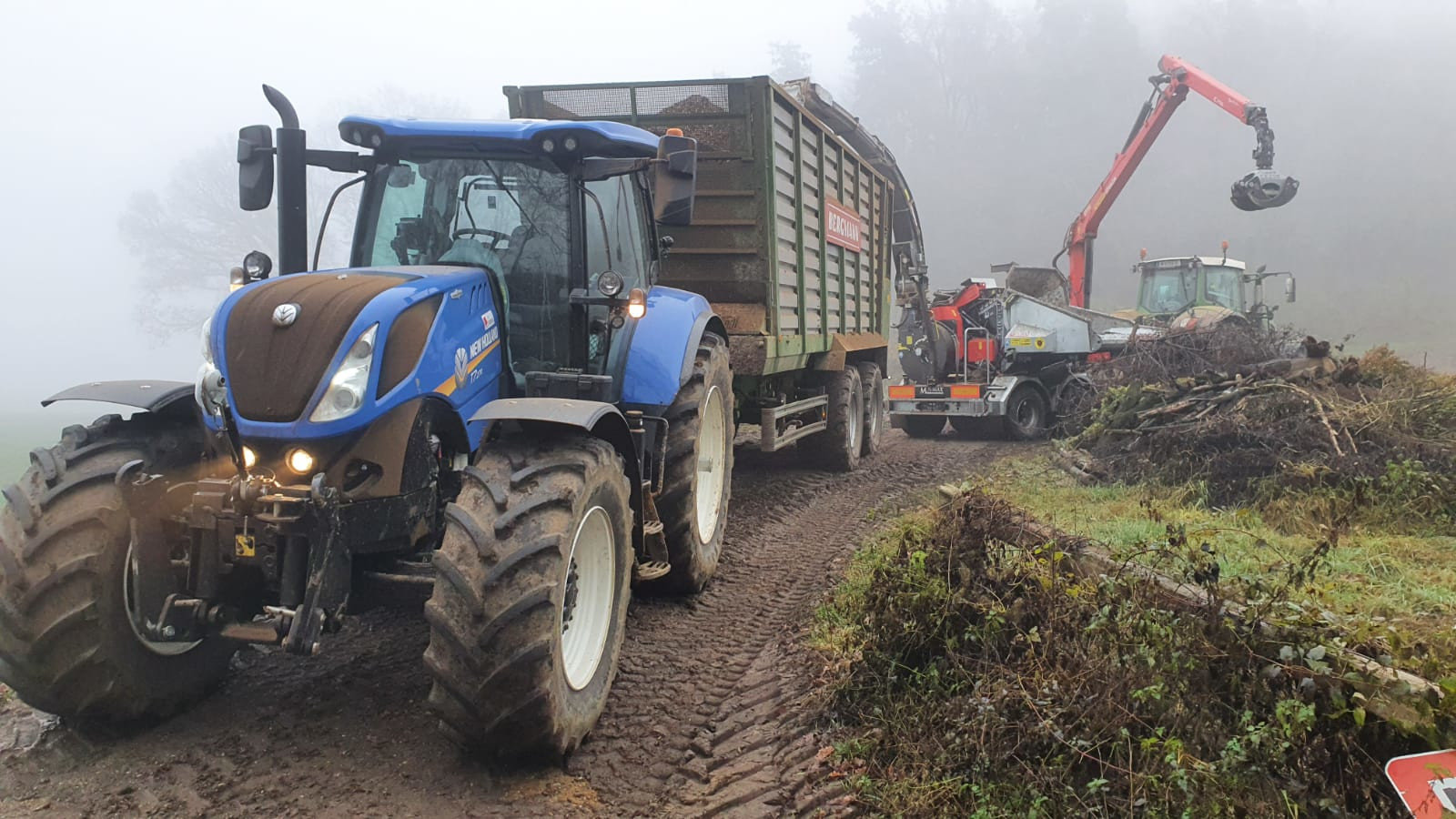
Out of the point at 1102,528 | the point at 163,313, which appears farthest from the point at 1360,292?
the point at 163,313

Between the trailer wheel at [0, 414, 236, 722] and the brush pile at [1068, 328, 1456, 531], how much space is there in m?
5.76

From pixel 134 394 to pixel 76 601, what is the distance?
3.23 feet

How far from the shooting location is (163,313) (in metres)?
39.1

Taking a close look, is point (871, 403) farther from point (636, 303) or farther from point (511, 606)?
point (511, 606)

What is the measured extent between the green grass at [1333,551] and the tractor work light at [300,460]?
10.6ft

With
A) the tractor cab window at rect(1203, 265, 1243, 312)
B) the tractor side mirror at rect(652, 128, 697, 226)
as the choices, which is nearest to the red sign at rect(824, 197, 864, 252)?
the tractor side mirror at rect(652, 128, 697, 226)

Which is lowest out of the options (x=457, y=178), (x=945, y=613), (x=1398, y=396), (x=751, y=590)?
(x=751, y=590)

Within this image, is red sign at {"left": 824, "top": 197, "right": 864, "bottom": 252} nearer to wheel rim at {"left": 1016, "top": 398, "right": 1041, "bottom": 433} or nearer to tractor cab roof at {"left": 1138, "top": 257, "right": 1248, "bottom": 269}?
wheel rim at {"left": 1016, "top": 398, "right": 1041, "bottom": 433}

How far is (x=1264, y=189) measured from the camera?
13.0 m

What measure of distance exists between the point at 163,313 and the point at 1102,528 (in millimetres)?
41983

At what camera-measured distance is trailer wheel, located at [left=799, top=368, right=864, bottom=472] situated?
924 centimetres

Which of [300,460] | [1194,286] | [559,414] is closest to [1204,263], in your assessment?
[1194,286]

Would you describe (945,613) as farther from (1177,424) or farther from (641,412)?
(1177,424)

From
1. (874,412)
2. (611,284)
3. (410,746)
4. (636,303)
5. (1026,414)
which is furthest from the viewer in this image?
(1026,414)
